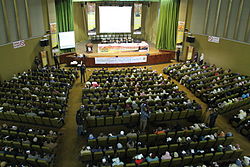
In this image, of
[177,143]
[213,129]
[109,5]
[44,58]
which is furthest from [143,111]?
[109,5]

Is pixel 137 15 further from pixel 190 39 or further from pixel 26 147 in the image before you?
pixel 26 147

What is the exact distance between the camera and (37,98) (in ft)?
38.5

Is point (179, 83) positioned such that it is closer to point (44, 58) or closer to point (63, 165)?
point (63, 165)

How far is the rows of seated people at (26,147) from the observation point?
25.0ft

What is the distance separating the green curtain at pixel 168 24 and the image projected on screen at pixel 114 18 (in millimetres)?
5235

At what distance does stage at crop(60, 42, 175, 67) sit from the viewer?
19984 mm

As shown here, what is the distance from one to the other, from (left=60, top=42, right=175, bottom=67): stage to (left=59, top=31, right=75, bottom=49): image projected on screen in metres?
0.88

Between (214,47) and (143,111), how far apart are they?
42.1 feet

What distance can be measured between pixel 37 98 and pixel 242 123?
11353 millimetres

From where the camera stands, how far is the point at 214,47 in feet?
62.2

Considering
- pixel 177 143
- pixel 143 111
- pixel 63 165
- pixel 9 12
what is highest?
pixel 9 12

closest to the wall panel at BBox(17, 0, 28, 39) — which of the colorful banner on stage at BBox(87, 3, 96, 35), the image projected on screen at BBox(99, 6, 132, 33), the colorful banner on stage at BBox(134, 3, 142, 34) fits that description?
the colorful banner on stage at BBox(87, 3, 96, 35)

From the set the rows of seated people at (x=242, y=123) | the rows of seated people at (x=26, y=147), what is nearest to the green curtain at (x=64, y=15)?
the rows of seated people at (x=26, y=147)

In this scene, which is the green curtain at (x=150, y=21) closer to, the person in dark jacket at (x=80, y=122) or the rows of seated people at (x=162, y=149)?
the rows of seated people at (x=162, y=149)
